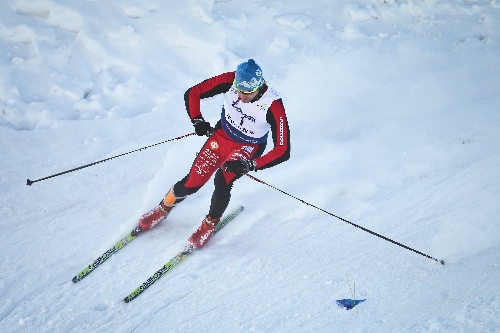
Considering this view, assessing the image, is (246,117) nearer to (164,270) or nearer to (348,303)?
(164,270)

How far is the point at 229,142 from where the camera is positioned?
4.08 metres

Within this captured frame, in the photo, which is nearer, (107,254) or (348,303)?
(348,303)

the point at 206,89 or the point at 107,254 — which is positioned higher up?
the point at 206,89

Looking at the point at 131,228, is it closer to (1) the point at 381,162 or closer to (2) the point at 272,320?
(2) the point at 272,320

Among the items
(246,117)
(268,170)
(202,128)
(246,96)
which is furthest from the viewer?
(268,170)

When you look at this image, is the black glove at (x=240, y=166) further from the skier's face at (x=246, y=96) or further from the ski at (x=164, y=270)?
the ski at (x=164, y=270)

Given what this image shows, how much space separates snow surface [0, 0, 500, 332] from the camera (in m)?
3.36

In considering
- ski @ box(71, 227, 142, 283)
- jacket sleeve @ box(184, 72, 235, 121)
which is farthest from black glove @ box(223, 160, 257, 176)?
ski @ box(71, 227, 142, 283)

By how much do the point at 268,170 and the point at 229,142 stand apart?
4.12 feet

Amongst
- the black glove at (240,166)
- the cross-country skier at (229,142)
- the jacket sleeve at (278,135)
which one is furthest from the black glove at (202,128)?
the jacket sleeve at (278,135)

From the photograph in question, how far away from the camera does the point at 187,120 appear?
594 centimetres

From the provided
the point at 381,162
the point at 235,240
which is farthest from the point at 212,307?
the point at 381,162

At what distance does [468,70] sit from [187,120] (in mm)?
4554

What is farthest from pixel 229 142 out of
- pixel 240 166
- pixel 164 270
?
pixel 164 270
